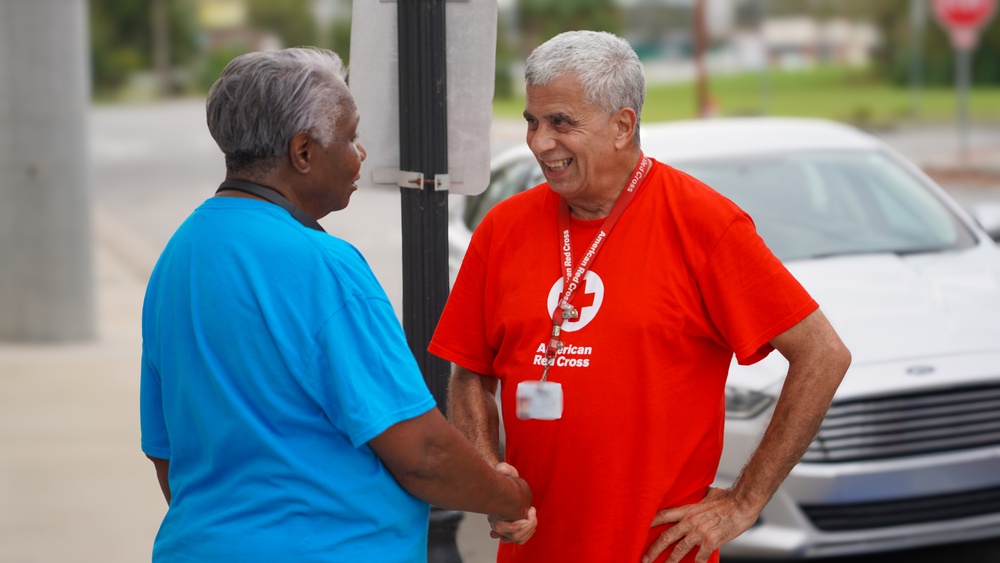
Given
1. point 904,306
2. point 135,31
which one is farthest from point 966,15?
point 135,31

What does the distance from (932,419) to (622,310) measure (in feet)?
8.17

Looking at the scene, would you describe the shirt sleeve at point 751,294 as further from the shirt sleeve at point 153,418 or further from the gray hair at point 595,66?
the shirt sleeve at point 153,418

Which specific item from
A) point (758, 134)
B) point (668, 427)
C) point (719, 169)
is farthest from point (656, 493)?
point (758, 134)

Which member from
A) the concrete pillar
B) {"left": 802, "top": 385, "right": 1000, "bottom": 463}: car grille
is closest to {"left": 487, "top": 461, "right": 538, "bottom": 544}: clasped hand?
{"left": 802, "top": 385, "right": 1000, "bottom": 463}: car grille

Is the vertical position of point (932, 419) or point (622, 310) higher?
point (622, 310)

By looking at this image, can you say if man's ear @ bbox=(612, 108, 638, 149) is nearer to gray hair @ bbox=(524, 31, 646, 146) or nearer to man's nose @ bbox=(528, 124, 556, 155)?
gray hair @ bbox=(524, 31, 646, 146)

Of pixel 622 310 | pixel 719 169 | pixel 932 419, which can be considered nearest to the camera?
pixel 622 310

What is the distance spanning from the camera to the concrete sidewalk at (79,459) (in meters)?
5.47

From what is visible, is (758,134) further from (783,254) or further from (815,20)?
(815,20)

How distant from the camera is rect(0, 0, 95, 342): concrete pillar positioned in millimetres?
9242

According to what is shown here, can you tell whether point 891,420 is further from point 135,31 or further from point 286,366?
point 135,31

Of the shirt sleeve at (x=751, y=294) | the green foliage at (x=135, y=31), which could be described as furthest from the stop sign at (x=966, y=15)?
the green foliage at (x=135, y=31)

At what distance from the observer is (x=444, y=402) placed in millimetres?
3355

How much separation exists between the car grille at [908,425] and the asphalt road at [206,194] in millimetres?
729
